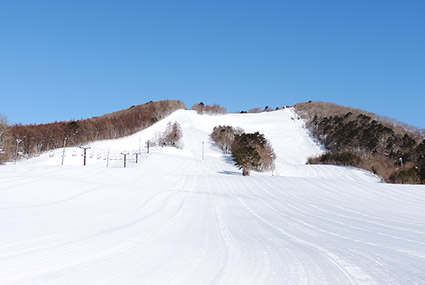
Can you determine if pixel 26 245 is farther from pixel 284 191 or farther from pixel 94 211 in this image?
pixel 284 191

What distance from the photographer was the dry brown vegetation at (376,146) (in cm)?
3170

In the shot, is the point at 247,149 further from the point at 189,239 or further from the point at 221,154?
the point at 189,239

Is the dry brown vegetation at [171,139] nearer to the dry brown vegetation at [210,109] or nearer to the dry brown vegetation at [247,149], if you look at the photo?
the dry brown vegetation at [247,149]

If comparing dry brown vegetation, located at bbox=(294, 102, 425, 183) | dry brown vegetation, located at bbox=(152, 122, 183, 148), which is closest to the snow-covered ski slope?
dry brown vegetation, located at bbox=(294, 102, 425, 183)

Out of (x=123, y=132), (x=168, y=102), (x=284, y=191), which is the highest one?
(x=168, y=102)

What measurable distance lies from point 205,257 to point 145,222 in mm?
2363

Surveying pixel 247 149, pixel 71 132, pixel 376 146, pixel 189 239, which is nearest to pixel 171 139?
pixel 71 132

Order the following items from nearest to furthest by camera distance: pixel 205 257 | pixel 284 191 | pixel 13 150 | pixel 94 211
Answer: pixel 205 257
pixel 94 211
pixel 284 191
pixel 13 150

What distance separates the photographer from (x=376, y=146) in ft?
195

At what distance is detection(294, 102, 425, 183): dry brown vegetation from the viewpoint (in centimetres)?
3170

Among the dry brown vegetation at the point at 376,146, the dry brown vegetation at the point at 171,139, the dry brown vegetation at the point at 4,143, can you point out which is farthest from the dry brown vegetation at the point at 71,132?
the dry brown vegetation at the point at 376,146

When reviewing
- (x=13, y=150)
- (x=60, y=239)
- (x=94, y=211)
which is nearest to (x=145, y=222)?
(x=94, y=211)

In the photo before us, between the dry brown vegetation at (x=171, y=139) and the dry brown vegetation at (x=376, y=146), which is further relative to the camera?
the dry brown vegetation at (x=171, y=139)

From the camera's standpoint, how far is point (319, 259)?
10.9 feet
